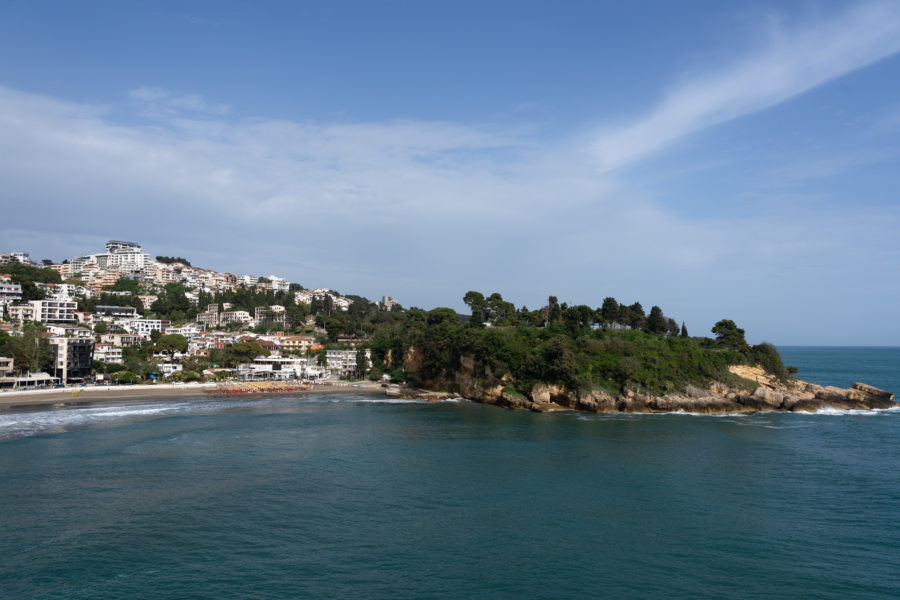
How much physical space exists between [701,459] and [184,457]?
22477mm

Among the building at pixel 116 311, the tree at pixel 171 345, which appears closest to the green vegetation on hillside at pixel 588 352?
the tree at pixel 171 345

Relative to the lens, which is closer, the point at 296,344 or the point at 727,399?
the point at 727,399

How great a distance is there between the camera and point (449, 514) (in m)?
17.0

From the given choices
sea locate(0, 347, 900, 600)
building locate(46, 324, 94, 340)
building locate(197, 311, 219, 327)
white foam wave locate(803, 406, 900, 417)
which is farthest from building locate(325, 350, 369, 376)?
white foam wave locate(803, 406, 900, 417)

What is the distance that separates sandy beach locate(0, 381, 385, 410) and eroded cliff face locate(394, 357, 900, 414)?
74.6ft

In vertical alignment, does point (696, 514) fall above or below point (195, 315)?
below

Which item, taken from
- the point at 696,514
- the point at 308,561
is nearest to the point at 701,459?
the point at 696,514

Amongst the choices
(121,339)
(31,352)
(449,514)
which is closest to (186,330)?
(121,339)

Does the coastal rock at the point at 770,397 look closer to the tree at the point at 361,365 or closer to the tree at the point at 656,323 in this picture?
the tree at the point at 656,323

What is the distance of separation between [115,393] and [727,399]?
5253cm

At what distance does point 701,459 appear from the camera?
24.2 meters

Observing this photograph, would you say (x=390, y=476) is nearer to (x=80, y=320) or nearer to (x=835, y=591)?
(x=835, y=591)

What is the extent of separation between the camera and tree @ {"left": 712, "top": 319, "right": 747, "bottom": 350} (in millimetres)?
48000

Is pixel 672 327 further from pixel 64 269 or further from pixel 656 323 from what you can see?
pixel 64 269
